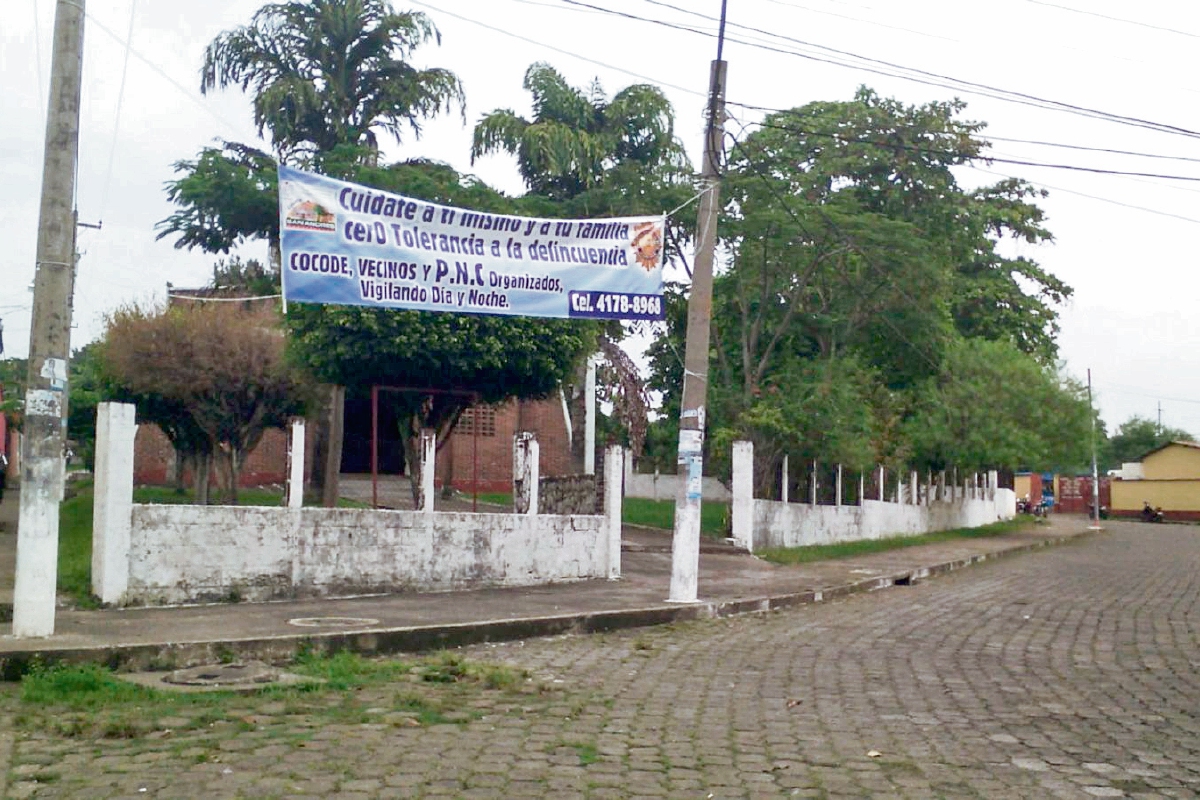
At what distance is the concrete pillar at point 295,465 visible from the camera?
13094 millimetres

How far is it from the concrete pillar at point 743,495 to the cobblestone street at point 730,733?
952 cm

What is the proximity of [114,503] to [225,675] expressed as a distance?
3.53 meters

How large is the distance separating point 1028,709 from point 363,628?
5.54 m

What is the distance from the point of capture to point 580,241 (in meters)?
14.2

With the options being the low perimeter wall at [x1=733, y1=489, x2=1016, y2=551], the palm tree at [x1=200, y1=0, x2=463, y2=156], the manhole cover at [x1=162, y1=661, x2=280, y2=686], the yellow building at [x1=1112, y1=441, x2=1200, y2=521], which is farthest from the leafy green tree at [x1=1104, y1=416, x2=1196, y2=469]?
the manhole cover at [x1=162, y1=661, x2=280, y2=686]

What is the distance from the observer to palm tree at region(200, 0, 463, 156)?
29984 millimetres

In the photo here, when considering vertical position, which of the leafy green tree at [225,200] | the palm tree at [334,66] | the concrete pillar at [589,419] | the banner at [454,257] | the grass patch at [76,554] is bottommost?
the grass patch at [76,554]

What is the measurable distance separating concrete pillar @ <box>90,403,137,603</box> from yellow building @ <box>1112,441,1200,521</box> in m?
56.9

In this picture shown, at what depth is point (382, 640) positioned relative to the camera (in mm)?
10633

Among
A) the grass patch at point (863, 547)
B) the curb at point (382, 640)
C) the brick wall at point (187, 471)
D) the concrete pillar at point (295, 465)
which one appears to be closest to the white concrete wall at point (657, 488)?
the grass patch at point (863, 547)

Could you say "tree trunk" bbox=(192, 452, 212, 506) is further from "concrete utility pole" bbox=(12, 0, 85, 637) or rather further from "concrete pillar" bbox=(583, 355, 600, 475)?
"concrete utility pole" bbox=(12, 0, 85, 637)

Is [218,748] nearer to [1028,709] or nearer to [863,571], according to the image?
[1028,709]

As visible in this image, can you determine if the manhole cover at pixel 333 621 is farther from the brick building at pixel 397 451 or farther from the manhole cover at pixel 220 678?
the brick building at pixel 397 451

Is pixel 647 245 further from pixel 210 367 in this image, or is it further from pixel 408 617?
pixel 210 367
